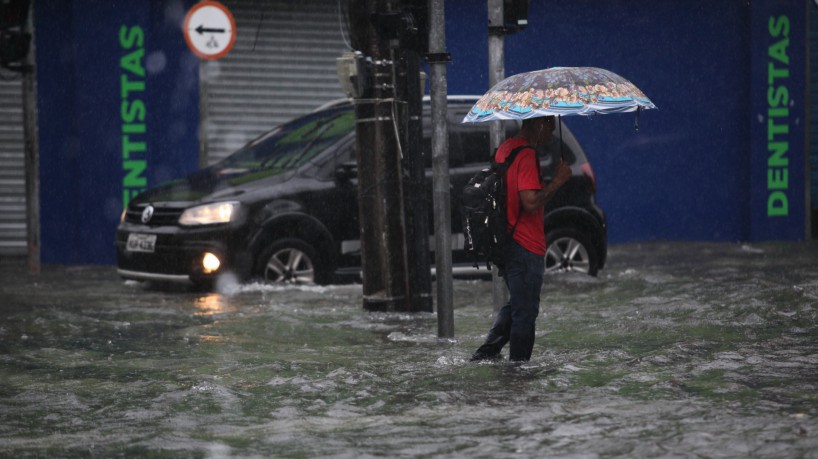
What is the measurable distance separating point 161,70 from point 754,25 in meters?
8.35

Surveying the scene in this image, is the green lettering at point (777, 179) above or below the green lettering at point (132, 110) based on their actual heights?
below

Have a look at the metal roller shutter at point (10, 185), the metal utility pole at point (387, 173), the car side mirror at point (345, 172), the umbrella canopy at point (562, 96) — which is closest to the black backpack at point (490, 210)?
the umbrella canopy at point (562, 96)

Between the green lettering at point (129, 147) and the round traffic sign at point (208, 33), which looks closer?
the round traffic sign at point (208, 33)

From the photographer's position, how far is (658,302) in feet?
40.9

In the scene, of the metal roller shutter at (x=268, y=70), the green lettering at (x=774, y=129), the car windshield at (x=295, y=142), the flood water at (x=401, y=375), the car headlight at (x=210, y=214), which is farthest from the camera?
the green lettering at (x=774, y=129)

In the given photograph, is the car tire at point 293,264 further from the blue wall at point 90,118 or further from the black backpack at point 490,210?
the black backpack at point 490,210

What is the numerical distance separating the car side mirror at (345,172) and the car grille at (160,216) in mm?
1595

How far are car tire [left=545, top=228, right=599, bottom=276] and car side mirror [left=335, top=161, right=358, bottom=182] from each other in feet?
7.28

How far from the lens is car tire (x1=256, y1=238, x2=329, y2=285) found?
13531mm

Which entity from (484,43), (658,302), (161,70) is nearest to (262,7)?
(161,70)

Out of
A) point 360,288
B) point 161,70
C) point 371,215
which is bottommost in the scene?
point 360,288

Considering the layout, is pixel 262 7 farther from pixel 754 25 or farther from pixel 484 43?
pixel 754 25

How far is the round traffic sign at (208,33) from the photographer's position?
615 inches

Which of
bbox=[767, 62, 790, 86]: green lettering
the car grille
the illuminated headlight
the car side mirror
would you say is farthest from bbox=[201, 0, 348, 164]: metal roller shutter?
bbox=[767, 62, 790, 86]: green lettering
